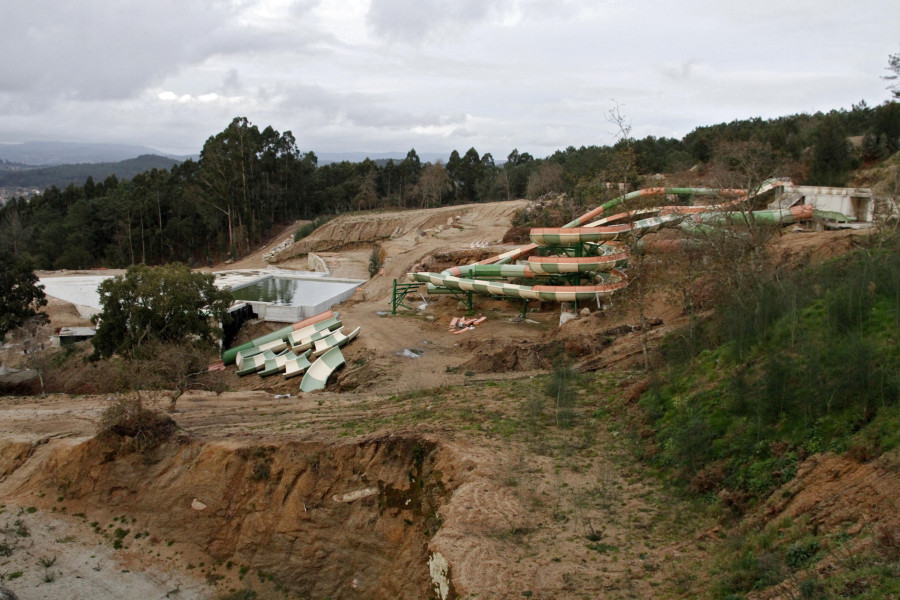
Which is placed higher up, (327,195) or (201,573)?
(327,195)

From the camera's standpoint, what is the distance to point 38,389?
28.2 metres

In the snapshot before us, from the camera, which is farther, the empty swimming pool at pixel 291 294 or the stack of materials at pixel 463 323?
the empty swimming pool at pixel 291 294

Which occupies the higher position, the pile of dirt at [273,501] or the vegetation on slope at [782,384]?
the vegetation on slope at [782,384]

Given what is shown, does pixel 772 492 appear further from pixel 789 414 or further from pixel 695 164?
pixel 695 164

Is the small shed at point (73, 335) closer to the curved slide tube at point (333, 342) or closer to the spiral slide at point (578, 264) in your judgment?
the curved slide tube at point (333, 342)

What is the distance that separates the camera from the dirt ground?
913cm

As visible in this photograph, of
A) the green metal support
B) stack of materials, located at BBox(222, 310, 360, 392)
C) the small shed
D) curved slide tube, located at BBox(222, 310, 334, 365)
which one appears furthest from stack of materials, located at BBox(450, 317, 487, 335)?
the small shed

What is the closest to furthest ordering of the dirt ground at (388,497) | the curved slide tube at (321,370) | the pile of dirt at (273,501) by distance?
1. the dirt ground at (388,497)
2. the pile of dirt at (273,501)
3. the curved slide tube at (321,370)

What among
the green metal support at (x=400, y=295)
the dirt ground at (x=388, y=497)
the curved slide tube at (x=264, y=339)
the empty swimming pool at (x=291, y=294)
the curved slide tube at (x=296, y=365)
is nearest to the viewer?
the dirt ground at (x=388, y=497)

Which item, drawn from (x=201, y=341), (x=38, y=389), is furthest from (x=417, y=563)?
(x=38, y=389)

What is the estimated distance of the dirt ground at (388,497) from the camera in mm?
9133

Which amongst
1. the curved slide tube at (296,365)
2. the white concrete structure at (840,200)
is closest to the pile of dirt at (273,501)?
the curved slide tube at (296,365)

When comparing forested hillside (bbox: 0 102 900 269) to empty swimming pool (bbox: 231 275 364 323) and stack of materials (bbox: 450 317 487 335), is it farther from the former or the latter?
stack of materials (bbox: 450 317 487 335)

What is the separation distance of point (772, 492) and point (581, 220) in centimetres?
2497
